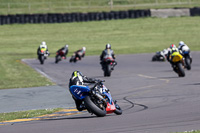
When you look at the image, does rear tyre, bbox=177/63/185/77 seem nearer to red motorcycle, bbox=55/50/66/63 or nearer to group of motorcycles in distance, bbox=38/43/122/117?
group of motorcycles in distance, bbox=38/43/122/117

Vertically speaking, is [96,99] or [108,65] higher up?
[96,99]

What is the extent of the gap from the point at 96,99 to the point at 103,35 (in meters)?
39.0

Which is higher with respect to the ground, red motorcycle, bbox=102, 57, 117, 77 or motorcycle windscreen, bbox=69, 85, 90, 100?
motorcycle windscreen, bbox=69, 85, 90, 100

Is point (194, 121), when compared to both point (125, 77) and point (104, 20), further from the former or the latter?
point (104, 20)

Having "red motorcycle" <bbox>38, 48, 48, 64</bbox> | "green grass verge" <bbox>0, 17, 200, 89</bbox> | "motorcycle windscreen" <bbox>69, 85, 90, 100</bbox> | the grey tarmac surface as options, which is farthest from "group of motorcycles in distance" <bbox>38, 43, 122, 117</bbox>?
"green grass verge" <bbox>0, 17, 200, 89</bbox>

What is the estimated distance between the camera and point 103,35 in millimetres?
50250

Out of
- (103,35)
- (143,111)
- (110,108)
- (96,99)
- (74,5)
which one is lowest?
(103,35)

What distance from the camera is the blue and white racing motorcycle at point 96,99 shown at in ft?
37.0

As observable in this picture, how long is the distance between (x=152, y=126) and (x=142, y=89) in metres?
7.65

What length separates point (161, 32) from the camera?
50656 mm

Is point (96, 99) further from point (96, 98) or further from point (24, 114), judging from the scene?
point (24, 114)

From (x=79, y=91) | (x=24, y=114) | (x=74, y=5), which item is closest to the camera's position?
(x=79, y=91)

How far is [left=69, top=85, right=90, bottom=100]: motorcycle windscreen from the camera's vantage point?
11.6 meters

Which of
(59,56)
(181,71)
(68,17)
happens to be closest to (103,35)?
(68,17)
